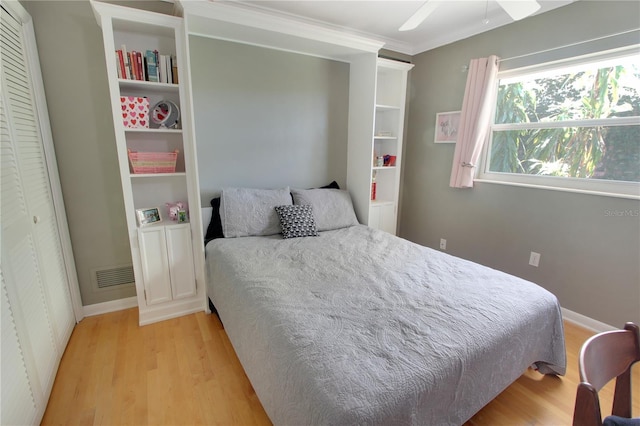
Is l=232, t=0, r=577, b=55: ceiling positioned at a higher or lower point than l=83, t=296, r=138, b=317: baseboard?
higher

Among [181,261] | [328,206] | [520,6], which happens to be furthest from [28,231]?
[520,6]

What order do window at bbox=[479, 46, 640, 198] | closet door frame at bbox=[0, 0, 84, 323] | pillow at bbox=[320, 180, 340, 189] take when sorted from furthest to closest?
1. pillow at bbox=[320, 180, 340, 189]
2. window at bbox=[479, 46, 640, 198]
3. closet door frame at bbox=[0, 0, 84, 323]

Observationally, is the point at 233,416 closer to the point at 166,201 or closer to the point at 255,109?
the point at 166,201

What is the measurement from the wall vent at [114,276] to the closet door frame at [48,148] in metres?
0.14

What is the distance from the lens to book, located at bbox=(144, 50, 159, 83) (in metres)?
2.03

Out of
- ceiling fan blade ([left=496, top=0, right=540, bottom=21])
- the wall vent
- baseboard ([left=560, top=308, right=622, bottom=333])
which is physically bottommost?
baseboard ([left=560, top=308, right=622, bottom=333])

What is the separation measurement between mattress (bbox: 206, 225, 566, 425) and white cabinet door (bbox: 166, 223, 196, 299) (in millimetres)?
389

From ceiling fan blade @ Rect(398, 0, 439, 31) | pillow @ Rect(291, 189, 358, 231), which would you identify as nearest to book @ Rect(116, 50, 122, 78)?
pillow @ Rect(291, 189, 358, 231)

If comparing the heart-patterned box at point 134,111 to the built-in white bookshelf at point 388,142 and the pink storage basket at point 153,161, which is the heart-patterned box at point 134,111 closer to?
the pink storage basket at point 153,161

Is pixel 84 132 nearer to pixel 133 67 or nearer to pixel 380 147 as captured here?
pixel 133 67

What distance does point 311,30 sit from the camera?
2.34 meters

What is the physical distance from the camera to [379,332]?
1.25 meters

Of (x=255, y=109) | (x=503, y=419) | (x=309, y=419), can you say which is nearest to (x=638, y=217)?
(x=503, y=419)

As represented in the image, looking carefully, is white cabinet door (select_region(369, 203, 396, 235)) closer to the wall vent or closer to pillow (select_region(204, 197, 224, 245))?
pillow (select_region(204, 197, 224, 245))
